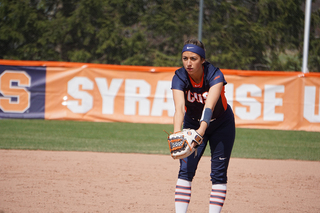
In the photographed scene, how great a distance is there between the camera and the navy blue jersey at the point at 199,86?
11.0ft

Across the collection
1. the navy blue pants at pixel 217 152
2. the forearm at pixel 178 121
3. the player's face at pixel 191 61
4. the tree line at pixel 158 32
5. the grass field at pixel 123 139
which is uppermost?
the tree line at pixel 158 32

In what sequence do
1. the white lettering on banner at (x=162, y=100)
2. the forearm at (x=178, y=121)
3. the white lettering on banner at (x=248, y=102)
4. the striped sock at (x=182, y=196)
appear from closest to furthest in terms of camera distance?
the forearm at (x=178, y=121) < the striped sock at (x=182, y=196) < the white lettering on banner at (x=248, y=102) < the white lettering on banner at (x=162, y=100)

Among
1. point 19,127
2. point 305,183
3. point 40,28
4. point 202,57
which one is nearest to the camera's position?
point 202,57

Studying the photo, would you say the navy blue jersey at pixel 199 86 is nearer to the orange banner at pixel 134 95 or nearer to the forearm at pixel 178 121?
the forearm at pixel 178 121

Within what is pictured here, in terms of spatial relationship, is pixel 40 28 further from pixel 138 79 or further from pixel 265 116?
pixel 265 116

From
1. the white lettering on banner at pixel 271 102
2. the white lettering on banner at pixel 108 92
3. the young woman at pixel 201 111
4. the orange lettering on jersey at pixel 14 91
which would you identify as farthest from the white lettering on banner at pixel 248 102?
the young woman at pixel 201 111

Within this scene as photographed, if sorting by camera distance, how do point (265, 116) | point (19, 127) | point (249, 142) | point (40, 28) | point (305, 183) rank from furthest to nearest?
point (40, 28)
point (265, 116)
point (19, 127)
point (249, 142)
point (305, 183)

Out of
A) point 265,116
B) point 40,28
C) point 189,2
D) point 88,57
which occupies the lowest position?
point 265,116

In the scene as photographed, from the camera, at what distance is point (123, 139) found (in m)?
9.36

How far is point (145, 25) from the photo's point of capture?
20328mm

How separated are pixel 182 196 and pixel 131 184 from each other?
2102 millimetres

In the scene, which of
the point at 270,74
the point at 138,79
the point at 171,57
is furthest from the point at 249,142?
the point at 171,57

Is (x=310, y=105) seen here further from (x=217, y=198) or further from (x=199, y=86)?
(x=199, y=86)

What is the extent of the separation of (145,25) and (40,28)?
5875 mm
